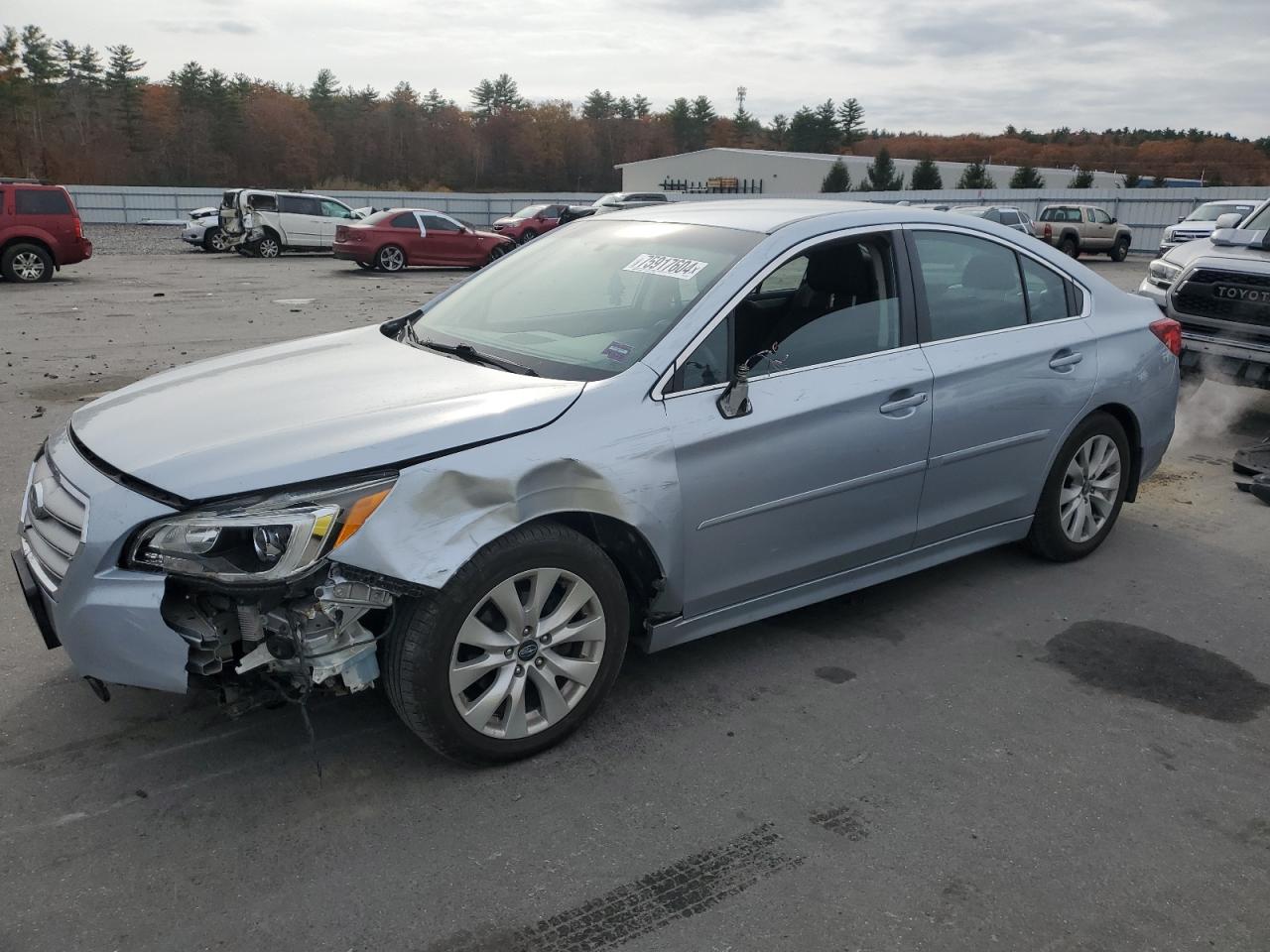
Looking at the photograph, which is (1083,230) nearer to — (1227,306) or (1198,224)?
(1198,224)

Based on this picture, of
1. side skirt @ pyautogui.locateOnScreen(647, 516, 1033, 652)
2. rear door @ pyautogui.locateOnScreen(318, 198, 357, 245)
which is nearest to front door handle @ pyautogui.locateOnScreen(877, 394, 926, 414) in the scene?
side skirt @ pyautogui.locateOnScreen(647, 516, 1033, 652)

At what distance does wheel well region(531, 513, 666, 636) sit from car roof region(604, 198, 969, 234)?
54.0 inches

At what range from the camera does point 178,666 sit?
2.80m

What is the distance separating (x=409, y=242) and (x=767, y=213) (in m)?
21.1

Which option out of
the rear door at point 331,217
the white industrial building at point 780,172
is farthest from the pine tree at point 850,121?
the rear door at point 331,217

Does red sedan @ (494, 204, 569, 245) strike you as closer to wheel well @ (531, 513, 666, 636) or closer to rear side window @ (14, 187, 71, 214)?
rear side window @ (14, 187, 71, 214)

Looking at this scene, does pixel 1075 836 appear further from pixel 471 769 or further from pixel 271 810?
pixel 271 810

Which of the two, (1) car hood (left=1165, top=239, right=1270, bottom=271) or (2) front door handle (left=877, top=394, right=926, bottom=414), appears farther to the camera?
(1) car hood (left=1165, top=239, right=1270, bottom=271)

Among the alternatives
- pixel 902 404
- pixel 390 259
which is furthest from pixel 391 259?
pixel 902 404

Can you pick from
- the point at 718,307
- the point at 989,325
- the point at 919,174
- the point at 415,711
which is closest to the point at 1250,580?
the point at 989,325

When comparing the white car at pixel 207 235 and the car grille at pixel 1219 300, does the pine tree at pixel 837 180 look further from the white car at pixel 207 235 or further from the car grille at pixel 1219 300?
the car grille at pixel 1219 300

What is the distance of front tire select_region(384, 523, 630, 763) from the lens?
2963mm

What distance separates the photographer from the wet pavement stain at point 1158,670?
380 cm

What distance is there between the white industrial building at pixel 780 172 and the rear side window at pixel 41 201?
5281 centimetres
